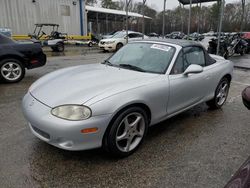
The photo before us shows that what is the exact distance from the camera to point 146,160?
2.75 meters

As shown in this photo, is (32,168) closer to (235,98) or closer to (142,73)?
(142,73)

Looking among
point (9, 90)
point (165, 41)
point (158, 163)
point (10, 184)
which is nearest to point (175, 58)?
point (165, 41)

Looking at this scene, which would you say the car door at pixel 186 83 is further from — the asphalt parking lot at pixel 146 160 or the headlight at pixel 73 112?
the headlight at pixel 73 112

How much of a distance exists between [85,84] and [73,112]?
1.76 ft

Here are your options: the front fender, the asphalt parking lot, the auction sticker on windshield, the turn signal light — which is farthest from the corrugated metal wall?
the turn signal light

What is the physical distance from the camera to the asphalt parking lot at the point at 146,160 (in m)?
2.38

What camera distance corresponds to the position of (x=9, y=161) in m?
2.65

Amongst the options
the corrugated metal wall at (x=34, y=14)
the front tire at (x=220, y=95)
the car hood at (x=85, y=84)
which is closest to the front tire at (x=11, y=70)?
the car hood at (x=85, y=84)

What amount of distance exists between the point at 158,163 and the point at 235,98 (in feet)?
11.7

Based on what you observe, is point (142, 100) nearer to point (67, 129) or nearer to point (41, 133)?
point (67, 129)

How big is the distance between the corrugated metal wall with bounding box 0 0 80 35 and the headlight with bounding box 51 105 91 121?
780 inches

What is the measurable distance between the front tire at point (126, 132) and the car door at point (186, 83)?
0.59 m

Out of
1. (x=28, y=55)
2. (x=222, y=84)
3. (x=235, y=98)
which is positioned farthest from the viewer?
(x=28, y=55)

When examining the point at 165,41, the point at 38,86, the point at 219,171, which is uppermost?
the point at 165,41
